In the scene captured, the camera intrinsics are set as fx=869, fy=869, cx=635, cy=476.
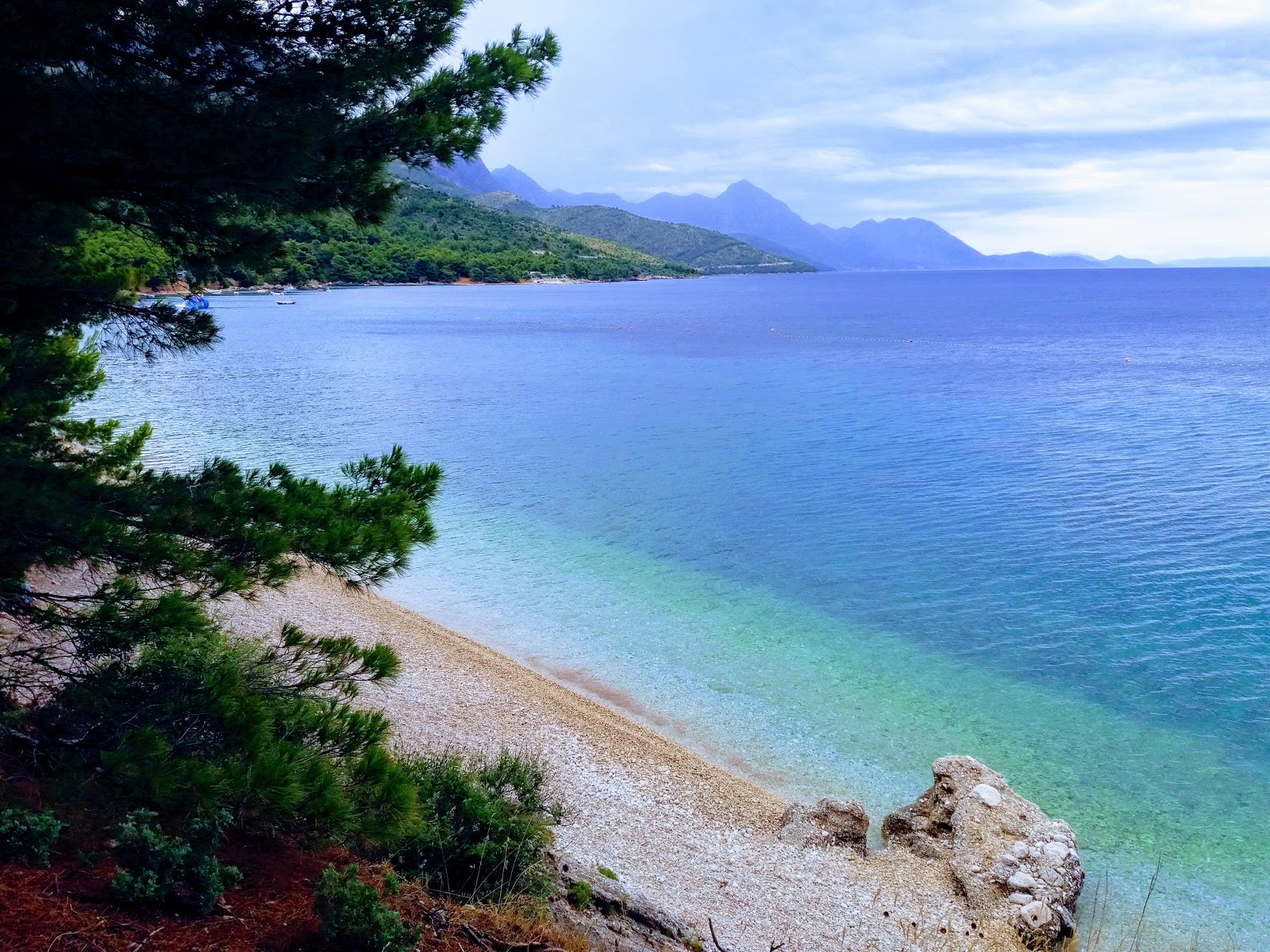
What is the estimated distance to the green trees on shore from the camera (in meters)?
5.11

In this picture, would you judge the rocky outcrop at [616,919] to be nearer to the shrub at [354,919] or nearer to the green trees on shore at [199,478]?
the green trees on shore at [199,478]

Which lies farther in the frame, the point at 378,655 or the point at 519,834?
the point at 519,834

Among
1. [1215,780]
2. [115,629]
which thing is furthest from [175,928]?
[1215,780]

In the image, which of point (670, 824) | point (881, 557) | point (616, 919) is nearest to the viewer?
point (616, 919)

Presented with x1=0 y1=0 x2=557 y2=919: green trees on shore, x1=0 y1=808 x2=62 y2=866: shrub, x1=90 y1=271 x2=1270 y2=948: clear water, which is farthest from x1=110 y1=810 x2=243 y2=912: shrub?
x1=90 y1=271 x2=1270 y2=948: clear water

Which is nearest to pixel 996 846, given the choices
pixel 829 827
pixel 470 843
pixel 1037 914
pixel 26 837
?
pixel 1037 914

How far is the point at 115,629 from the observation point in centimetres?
526

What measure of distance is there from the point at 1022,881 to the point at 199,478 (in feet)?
26.7

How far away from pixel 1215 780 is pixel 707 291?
492ft

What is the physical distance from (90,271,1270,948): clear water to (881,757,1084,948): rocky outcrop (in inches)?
39.3

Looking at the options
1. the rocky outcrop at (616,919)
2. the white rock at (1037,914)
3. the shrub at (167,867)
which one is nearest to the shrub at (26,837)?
the shrub at (167,867)

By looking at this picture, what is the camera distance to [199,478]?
249 inches

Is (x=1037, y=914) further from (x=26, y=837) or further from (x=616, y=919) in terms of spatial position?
(x=26, y=837)

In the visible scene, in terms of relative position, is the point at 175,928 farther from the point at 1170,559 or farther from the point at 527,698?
the point at 1170,559
